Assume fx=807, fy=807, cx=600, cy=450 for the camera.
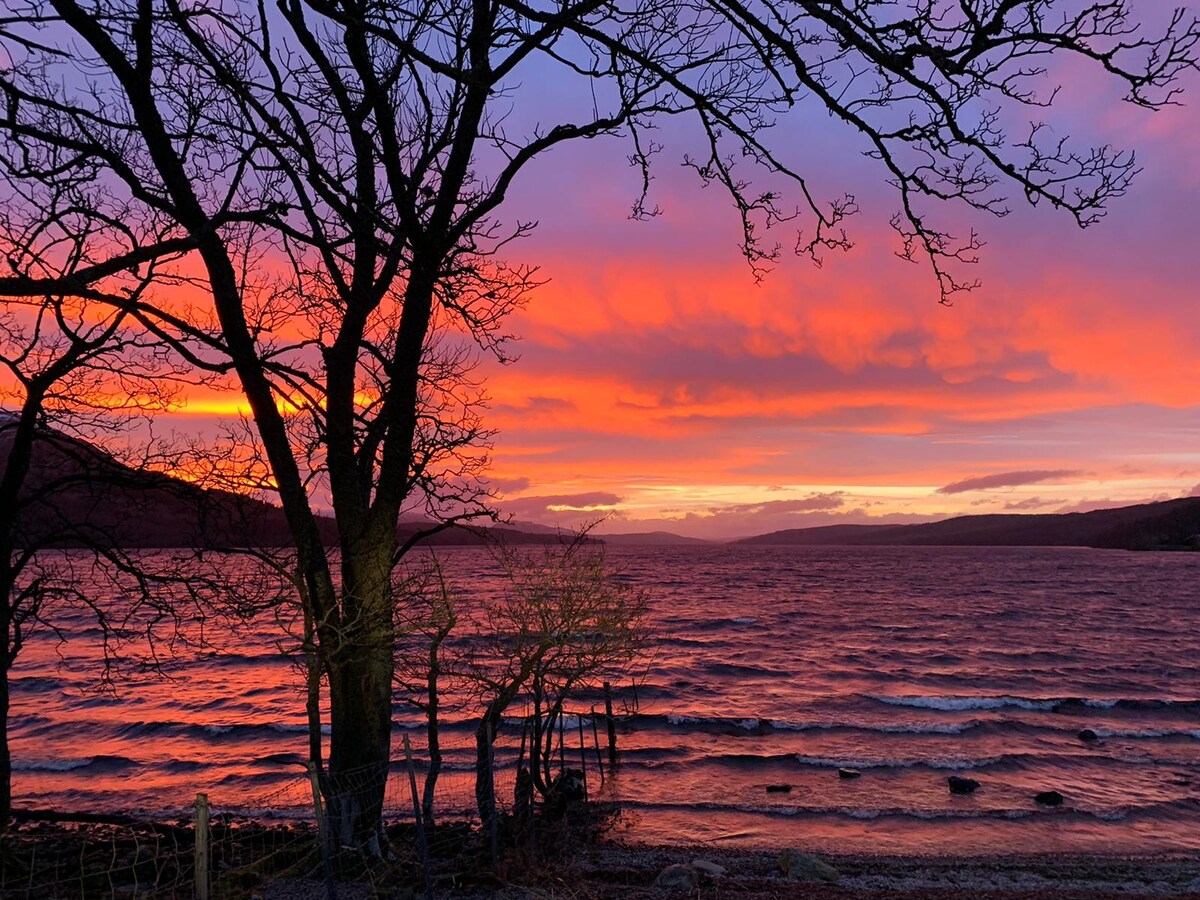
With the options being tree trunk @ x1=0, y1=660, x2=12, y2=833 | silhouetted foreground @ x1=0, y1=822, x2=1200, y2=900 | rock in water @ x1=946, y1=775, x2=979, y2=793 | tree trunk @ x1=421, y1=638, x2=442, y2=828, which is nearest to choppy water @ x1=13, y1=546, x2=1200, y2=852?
rock in water @ x1=946, y1=775, x2=979, y2=793

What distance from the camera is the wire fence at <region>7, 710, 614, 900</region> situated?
10102 mm

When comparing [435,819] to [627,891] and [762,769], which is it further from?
[762,769]

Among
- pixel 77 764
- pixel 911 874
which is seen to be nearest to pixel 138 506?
pixel 911 874

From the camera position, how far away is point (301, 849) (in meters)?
12.0

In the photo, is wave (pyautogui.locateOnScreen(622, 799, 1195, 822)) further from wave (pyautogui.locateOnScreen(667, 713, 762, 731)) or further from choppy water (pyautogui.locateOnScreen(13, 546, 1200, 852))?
wave (pyautogui.locateOnScreen(667, 713, 762, 731))

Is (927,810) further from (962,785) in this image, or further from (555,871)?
(555,871)

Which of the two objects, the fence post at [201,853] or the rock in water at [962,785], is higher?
the fence post at [201,853]

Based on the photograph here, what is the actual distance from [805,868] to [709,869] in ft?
5.99

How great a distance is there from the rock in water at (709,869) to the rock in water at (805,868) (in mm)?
1084

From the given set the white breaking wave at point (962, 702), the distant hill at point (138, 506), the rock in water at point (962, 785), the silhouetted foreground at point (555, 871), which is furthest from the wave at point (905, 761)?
the distant hill at point (138, 506)

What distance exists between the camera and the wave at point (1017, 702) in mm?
30359

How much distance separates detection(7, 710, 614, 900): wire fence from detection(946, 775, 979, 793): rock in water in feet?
31.6

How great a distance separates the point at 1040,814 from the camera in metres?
18.4

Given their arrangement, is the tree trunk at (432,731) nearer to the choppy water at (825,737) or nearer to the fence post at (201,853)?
the choppy water at (825,737)
